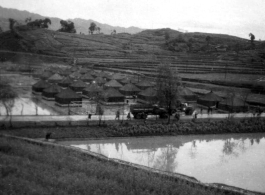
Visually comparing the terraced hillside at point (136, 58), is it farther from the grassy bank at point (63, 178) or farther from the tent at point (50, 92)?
the grassy bank at point (63, 178)

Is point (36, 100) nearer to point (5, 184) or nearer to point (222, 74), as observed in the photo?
point (5, 184)

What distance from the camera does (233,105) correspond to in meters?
32.3

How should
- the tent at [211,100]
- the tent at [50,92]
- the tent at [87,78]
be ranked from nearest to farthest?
the tent at [50,92] → the tent at [211,100] → the tent at [87,78]

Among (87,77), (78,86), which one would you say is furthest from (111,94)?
(87,77)

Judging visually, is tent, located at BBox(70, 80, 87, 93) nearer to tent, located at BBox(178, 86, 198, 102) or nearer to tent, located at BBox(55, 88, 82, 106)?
tent, located at BBox(55, 88, 82, 106)

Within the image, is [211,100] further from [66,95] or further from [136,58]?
[136,58]

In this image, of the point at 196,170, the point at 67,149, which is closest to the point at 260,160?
the point at 196,170

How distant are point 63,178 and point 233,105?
84.0 ft

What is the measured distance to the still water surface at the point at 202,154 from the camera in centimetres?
1739

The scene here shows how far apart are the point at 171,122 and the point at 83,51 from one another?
58.9 m

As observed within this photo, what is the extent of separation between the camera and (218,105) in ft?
111

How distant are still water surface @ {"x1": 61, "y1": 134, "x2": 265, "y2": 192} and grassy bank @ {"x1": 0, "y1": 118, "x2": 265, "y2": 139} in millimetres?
713

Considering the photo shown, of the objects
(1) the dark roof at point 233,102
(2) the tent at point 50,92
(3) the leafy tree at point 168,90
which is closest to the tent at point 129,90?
(2) the tent at point 50,92

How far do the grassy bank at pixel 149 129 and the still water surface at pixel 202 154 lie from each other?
0.71 meters
